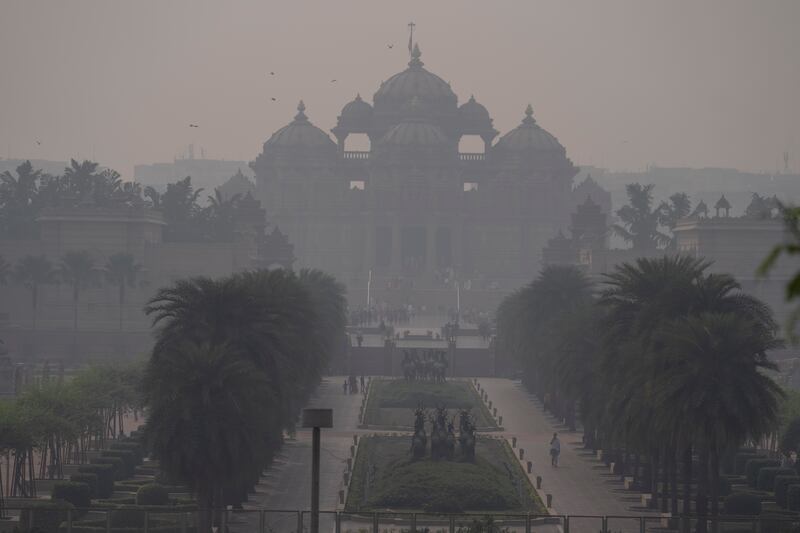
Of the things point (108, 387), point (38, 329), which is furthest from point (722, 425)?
point (38, 329)

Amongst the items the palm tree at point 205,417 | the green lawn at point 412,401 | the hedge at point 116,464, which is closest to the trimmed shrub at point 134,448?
the hedge at point 116,464

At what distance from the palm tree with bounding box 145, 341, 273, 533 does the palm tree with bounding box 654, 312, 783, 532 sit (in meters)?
8.30

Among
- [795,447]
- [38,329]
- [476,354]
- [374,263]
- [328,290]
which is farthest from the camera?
[374,263]

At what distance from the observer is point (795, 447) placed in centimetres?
5259

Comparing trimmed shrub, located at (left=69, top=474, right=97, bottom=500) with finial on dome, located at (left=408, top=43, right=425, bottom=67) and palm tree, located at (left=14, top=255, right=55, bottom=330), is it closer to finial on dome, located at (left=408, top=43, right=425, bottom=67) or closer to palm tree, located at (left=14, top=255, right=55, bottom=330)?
palm tree, located at (left=14, top=255, right=55, bottom=330)

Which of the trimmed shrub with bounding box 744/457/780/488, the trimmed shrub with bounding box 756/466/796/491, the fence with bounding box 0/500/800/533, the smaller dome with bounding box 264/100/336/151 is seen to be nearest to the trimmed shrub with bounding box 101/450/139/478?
the fence with bounding box 0/500/800/533

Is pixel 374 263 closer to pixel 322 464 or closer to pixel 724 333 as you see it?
pixel 322 464

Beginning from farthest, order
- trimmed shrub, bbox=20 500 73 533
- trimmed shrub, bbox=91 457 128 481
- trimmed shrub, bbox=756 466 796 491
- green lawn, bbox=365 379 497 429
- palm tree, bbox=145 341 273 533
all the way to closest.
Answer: green lawn, bbox=365 379 497 429 < trimmed shrub, bbox=91 457 128 481 < trimmed shrub, bbox=756 466 796 491 < palm tree, bbox=145 341 273 533 < trimmed shrub, bbox=20 500 73 533

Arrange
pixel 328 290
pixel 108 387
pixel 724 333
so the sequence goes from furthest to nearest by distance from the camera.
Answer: pixel 328 290
pixel 108 387
pixel 724 333

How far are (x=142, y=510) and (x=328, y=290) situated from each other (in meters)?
49.6

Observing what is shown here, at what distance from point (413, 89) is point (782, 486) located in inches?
5316

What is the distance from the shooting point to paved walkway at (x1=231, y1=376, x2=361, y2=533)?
1553 inches

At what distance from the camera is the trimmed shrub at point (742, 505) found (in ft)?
138

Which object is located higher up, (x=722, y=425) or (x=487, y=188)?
(x=487, y=188)
